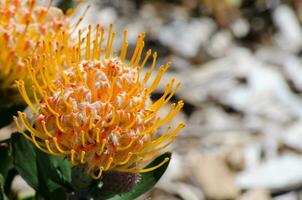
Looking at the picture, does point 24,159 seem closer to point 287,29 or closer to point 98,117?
point 98,117

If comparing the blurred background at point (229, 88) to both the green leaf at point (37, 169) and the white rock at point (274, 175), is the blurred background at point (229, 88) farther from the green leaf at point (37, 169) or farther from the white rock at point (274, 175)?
the green leaf at point (37, 169)

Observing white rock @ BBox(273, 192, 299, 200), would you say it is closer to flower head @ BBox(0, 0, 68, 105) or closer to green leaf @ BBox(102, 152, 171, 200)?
green leaf @ BBox(102, 152, 171, 200)

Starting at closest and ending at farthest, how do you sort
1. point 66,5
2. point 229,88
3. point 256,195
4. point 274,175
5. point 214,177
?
point 66,5 → point 256,195 → point 214,177 → point 274,175 → point 229,88

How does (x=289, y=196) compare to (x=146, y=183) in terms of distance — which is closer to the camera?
(x=146, y=183)

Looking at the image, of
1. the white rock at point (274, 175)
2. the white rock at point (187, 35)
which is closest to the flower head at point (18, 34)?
the white rock at point (274, 175)

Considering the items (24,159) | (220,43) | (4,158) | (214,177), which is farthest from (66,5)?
(220,43)

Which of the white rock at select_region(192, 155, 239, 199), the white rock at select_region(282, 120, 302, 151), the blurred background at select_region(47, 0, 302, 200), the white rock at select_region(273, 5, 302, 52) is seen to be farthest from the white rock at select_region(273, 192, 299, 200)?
the white rock at select_region(273, 5, 302, 52)

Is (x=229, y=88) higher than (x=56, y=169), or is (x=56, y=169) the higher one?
(x=229, y=88)
